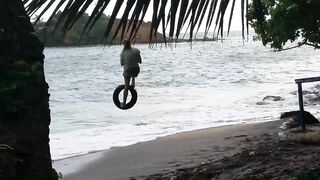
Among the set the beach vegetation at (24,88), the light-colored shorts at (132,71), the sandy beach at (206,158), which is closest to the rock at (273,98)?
the sandy beach at (206,158)

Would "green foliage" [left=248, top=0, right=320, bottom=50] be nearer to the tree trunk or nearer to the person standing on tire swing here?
the person standing on tire swing

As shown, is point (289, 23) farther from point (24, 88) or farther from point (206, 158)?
point (24, 88)

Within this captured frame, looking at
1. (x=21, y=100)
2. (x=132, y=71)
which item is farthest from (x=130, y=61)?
(x=21, y=100)

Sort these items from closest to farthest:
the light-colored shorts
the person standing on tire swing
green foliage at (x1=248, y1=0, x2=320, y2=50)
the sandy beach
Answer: green foliage at (x1=248, y1=0, x2=320, y2=50) → the sandy beach → the person standing on tire swing → the light-colored shorts

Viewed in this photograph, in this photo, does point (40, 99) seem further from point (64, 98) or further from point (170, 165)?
point (64, 98)

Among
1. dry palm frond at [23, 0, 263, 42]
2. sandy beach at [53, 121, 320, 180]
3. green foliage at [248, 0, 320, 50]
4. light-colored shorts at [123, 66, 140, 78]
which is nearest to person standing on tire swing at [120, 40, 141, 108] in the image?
light-colored shorts at [123, 66, 140, 78]

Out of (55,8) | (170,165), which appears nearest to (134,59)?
(170,165)

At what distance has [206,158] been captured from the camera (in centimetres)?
984

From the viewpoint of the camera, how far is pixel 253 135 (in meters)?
12.2

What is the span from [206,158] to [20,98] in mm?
7675

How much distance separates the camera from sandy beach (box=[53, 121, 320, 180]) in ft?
23.2

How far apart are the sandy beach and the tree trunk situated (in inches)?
149

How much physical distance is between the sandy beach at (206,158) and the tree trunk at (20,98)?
3.79 m

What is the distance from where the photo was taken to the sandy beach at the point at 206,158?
707 centimetres
